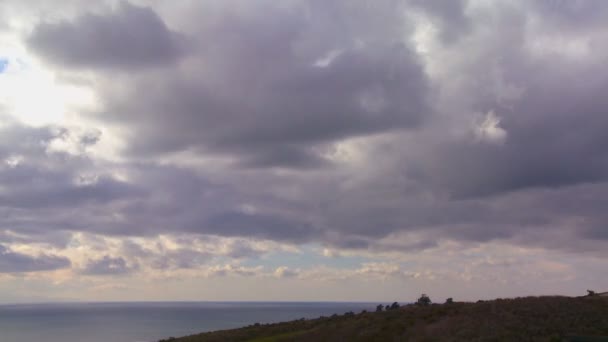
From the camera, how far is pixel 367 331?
50688mm

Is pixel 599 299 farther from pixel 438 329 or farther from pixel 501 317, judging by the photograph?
pixel 438 329

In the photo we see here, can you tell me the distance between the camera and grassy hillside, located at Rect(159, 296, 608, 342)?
40.6 meters

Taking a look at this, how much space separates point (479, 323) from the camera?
147ft

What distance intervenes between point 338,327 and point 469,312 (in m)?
11.7

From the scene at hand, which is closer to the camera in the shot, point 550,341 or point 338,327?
point 550,341

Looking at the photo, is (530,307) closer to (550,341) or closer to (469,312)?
(469,312)

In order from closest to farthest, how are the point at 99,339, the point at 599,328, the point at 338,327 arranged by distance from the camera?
1. the point at 599,328
2. the point at 338,327
3. the point at 99,339

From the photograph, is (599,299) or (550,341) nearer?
(550,341)

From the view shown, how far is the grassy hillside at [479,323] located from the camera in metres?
40.6

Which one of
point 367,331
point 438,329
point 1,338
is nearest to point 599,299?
point 438,329

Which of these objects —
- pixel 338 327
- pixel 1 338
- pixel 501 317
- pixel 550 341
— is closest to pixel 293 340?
pixel 338 327

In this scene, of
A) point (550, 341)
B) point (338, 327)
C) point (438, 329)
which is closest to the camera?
point (550, 341)

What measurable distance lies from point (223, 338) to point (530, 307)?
97.2 ft

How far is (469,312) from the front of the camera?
5022cm
